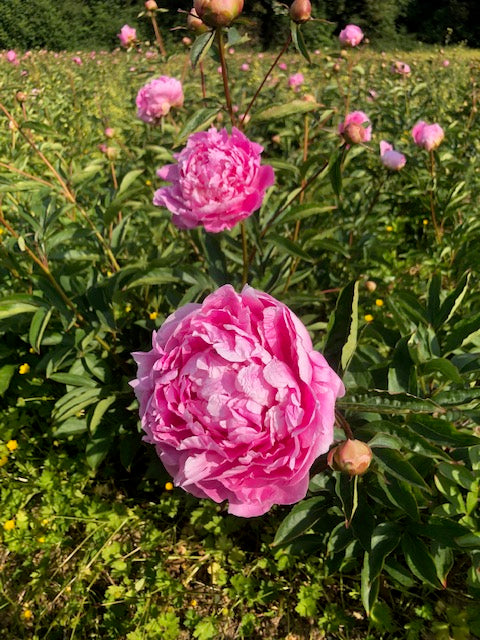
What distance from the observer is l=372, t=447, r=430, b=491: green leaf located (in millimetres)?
739

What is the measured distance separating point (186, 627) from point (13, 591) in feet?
1.70

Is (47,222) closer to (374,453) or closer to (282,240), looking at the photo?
(282,240)

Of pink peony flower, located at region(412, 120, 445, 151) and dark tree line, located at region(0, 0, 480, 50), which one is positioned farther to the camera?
dark tree line, located at region(0, 0, 480, 50)

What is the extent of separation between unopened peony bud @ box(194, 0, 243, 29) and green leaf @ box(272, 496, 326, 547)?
0.97 meters

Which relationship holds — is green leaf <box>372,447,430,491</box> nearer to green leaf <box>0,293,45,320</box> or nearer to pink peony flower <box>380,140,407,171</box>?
green leaf <box>0,293,45,320</box>

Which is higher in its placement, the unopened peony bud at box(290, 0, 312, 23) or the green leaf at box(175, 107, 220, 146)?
A: the unopened peony bud at box(290, 0, 312, 23)

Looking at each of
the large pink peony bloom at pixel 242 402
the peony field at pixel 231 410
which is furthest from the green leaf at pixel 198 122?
the large pink peony bloom at pixel 242 402

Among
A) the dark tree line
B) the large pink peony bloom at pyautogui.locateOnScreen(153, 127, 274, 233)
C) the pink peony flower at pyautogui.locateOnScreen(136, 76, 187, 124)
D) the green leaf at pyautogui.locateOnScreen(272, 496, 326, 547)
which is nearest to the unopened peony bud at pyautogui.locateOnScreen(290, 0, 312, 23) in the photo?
the large pink peony bloom at pyautogui.locateOnScreen(153, 127, 274, 233)

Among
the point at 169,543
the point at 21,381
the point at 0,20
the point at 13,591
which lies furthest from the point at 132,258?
the point at 0,20

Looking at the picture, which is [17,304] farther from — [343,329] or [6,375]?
[343,329]

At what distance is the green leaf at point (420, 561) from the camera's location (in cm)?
94

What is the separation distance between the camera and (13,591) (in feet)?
4.48

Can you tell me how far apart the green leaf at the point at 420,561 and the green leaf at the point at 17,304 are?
3.51 feet

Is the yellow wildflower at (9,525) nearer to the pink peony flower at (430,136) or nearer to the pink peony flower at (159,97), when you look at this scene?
the pink peony flower at (159,97)
